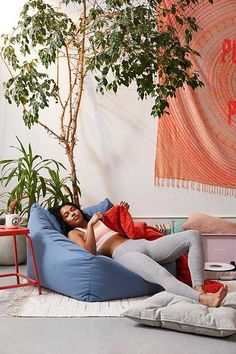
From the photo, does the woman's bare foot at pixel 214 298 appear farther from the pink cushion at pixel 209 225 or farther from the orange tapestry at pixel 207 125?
the orange tapestry at pixel 207 125

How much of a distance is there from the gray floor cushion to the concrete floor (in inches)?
1.6

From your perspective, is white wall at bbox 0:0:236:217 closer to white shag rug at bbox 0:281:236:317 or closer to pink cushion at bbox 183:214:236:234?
pink cushion at bbox 183:214:236:234

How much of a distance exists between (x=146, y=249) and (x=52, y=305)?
2.38 feet

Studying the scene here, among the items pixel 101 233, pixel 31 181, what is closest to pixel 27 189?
pixel 31 181

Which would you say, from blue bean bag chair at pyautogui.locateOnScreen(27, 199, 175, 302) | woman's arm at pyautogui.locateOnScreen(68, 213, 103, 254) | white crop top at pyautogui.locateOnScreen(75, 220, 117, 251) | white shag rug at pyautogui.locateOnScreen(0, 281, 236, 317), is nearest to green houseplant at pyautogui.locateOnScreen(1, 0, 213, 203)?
white crop top at pyautogui.locateOnScreen(75, 220, 117, 251)

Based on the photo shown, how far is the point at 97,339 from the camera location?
2.75 meters

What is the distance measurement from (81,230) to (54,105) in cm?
166

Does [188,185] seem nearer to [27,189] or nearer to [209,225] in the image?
[209,225]

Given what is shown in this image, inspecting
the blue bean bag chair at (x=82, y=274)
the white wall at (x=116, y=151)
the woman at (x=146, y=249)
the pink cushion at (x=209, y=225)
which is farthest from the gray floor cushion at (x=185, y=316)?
the white wall at (x=116, y=151)

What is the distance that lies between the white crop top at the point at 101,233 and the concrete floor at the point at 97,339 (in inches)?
37.2

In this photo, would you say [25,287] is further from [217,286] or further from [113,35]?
[113,35]

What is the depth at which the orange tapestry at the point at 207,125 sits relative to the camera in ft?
17.1

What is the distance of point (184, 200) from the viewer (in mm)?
5273

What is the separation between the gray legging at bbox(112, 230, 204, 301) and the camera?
335cm
